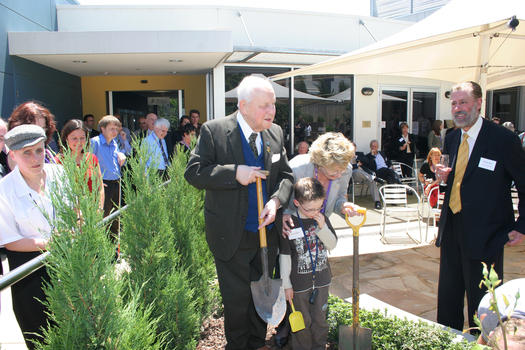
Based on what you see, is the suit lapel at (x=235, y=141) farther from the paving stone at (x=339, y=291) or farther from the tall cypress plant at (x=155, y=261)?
the paving stone at (x=339, y=291)

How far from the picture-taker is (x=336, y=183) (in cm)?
290

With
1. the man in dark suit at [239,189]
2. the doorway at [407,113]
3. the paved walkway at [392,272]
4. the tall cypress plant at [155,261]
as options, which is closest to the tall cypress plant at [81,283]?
the tall cypress plant at [155,261]

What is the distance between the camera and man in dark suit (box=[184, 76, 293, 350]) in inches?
94.4

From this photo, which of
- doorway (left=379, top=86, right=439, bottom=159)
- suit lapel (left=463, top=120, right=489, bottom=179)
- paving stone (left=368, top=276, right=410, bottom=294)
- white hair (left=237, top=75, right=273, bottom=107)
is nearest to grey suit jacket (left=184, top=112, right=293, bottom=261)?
white hair (left=237, top=75, right=273, bottom=107)

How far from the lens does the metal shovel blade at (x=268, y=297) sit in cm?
248

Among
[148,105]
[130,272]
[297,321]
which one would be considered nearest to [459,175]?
[297,321]

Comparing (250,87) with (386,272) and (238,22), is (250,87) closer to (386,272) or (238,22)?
(386,272)

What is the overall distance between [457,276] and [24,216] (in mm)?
3177

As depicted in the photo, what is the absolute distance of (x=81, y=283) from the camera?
1574 mm

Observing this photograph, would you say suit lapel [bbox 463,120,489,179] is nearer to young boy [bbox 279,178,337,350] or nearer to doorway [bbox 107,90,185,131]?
young boy [bbox 279,178,337,350]

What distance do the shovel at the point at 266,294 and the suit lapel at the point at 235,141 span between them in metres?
0.24

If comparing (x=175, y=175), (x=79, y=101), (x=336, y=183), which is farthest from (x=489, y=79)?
(x=79, y=101)

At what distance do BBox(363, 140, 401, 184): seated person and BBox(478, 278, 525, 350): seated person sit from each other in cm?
774

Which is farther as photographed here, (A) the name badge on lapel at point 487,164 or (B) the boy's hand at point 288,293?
(A) the name badge on lapel at point 487,164
